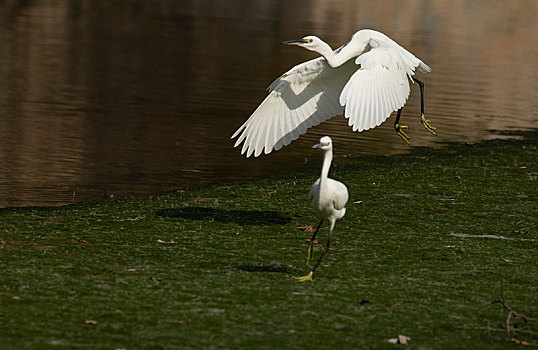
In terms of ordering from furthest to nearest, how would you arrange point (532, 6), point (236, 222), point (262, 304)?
point (532, 6) → point (236, 222) → point (262, 304)

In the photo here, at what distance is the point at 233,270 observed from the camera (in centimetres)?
726

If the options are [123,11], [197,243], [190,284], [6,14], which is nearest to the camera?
[190,284]

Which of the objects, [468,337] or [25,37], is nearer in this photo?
[468,337]

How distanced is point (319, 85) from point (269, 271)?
3627mm

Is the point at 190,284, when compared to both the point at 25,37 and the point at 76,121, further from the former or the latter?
the point at 25,37

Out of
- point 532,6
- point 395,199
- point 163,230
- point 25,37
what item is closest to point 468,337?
point 163,230

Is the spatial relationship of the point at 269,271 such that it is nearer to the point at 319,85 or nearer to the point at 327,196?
the point at 327,196

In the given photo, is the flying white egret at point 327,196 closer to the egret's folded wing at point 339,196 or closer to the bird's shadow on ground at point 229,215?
the egret's folded wing at point 339,196

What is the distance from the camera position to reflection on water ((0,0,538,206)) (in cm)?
1476

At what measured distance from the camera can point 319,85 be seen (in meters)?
10.3

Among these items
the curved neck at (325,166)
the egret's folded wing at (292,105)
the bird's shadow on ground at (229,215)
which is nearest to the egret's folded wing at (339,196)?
the curved neck at (325,166)

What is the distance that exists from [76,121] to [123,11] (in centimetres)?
3311

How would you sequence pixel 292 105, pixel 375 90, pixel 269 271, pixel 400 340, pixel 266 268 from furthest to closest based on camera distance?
pixel 292 105 < pixel 375 90 < pixel 266 268 < pixel 269 271 < pixel 400 340

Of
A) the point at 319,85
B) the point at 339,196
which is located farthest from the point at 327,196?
the point at 319,85
